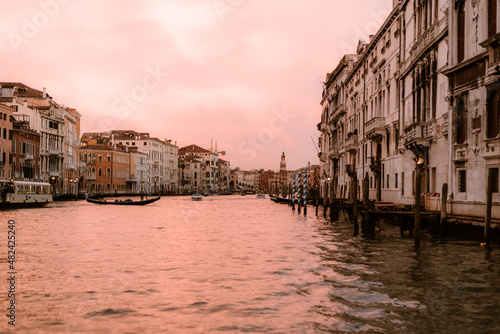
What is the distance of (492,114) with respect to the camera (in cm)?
1543

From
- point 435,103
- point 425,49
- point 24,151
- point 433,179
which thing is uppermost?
point 425,49

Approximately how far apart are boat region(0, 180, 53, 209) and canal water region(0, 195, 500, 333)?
863 inches

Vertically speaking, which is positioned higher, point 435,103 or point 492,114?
point 435,103

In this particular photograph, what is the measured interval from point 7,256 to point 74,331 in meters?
7.84

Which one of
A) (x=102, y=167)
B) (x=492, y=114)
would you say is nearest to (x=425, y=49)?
(x=492, y=114)

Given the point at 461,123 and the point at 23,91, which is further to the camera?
the point at 23,91

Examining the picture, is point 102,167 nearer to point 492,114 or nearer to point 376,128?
point 376,128

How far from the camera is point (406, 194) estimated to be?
992 inches

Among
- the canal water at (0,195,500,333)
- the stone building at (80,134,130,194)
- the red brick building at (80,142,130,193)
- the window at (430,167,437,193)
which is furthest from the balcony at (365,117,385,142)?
the red brick building at (80,142,130,193)

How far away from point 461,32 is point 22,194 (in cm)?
3179

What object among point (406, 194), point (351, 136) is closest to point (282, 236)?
point (406, 194)

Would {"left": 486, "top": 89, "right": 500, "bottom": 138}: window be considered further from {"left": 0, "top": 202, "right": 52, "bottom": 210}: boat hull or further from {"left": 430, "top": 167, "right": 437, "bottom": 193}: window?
{"left": 0, "top": 202, "right": 52, "bottom": 210}: boat hull

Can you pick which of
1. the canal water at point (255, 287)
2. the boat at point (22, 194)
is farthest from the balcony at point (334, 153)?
the canal water at point (255, 287)

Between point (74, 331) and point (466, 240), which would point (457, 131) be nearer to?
point (466, 240)
